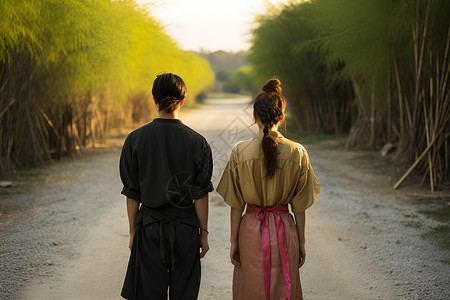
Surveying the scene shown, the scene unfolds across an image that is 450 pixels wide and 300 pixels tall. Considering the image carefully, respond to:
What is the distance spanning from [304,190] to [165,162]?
0.71 metres

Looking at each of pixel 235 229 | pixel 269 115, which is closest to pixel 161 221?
pixel 235 229

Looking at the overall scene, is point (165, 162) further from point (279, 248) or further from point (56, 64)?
point (56, 64)

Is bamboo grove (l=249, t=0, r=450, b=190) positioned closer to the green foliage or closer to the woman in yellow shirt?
the green foliage

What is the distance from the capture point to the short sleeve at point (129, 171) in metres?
1.97

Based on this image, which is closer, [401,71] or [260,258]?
[260,258]

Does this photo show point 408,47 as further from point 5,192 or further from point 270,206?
point 5,192

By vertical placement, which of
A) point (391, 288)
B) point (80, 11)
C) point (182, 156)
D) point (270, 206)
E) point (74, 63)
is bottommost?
point (391, 288)

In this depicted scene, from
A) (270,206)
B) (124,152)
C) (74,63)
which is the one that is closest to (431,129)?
(270,206)

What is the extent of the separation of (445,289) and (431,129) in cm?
362

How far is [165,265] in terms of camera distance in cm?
202

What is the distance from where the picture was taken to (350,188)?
21.2 ft

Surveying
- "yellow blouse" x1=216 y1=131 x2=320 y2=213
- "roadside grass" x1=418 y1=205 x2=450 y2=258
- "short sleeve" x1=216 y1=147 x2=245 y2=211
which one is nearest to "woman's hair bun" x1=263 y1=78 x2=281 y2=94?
"yellow blouse" x1=216 y1=131 x2=320 y2=213

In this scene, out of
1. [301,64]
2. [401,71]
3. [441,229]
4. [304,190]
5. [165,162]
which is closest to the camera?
[165,162]

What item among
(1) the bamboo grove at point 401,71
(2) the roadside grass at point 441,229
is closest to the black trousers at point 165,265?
(2) the roadside grass at point 441,229
